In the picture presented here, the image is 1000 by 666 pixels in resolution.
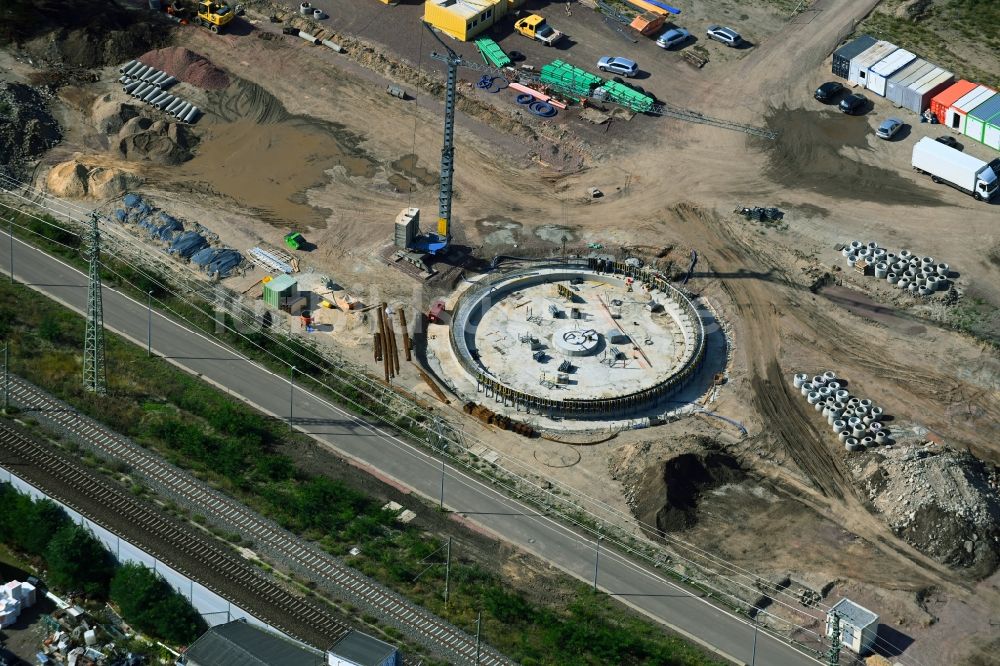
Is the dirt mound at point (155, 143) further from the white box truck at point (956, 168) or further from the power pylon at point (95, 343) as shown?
the white box truck at point (956, 168)

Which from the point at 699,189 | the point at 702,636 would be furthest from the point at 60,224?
the point at 702,636

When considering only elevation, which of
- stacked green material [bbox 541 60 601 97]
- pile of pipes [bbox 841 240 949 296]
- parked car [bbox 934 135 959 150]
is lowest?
pile of pipes [bbox 841 240 949 296]

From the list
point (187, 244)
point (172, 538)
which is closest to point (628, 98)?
point (187, 244)

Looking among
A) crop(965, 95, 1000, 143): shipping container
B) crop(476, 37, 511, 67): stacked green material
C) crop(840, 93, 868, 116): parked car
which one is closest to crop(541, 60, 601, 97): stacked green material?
crop(476, 37, 511, 67): stacked green material

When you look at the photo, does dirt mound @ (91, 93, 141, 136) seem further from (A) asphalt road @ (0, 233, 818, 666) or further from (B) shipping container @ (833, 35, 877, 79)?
(B) shipping container @ (833, 35, 877, 79)

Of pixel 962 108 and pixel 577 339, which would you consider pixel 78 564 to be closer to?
pixel 577 339

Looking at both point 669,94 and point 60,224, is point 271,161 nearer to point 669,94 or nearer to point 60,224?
point 60,224
